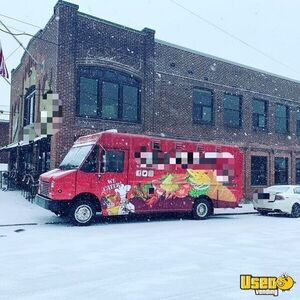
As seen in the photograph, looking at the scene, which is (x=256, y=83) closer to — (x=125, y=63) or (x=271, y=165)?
(x=271, y=165)

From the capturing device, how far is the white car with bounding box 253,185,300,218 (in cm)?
1611

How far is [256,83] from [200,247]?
704 inches

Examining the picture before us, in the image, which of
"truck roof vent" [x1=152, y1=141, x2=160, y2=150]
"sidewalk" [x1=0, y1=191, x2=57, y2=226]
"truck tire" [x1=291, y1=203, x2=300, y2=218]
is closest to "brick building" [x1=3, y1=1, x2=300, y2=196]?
"sidewalk" [x1=0, y1=191, x2=57, y2=226]

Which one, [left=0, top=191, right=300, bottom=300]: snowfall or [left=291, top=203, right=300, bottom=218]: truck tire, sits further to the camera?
[left=291, top=203, right=300, bottom=218]: truck tire

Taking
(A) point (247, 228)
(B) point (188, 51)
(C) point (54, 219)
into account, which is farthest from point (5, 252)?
(B) point (188, 51)

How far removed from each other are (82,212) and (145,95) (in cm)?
874

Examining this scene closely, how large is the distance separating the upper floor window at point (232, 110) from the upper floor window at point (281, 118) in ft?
11.6

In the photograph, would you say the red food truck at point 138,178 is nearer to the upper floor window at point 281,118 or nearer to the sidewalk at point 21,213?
the sidewalk at point 21,213

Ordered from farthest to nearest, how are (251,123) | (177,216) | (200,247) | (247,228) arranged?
(251,123)
(177,216)
(247,228)
(200,247)

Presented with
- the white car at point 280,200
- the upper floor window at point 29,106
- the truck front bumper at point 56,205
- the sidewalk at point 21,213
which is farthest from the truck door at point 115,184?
the upper floor window at point 29,106

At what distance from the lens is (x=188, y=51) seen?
21.5 meters

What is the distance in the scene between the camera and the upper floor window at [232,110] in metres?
23.4

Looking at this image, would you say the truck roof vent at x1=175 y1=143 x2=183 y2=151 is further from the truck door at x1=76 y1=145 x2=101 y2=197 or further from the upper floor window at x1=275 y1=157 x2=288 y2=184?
the upper floor window at x1=275 y1=157 x2=288 y2=184

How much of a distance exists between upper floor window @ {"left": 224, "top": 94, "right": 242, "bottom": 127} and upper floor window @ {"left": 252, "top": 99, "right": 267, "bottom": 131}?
126 cm
